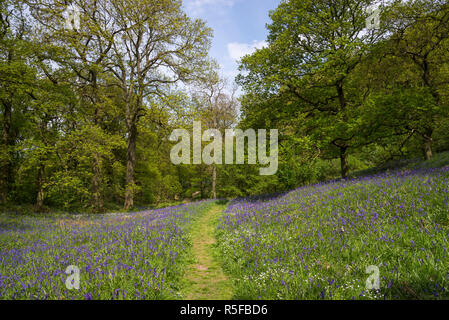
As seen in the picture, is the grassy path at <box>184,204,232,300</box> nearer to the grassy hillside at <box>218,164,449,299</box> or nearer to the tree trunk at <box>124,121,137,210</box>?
the grassy hillside at <box>218,164,449,299</box>

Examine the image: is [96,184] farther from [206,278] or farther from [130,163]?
[206,278]

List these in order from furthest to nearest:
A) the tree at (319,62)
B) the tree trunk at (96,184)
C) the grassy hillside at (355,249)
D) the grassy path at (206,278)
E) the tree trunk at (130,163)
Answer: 1. the tree trunk at (130,163)
2. the tree trunk at (96,184)
3. the tree at (319,62)
4. the grassy path at (206,278)
5. the grassy hillside at (355,249)

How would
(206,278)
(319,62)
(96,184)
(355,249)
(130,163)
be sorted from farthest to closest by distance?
1. (130,163)
2. (96,184)
3. (319,62)
4. (206,278)
5. (355,249)

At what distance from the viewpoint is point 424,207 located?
505 cm

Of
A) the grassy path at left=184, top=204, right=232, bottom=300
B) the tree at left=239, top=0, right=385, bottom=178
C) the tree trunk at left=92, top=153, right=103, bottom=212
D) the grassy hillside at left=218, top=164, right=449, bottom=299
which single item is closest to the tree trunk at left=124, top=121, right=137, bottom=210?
the tree trunk at left=92, top=153, right=103, bottom=212

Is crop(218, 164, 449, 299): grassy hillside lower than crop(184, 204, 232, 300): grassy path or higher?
higher

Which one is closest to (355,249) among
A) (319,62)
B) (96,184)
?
(319,62)

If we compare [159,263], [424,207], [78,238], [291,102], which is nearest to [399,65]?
[291,102]

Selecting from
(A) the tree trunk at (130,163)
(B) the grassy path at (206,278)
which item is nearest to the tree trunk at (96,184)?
(A) the tree trunk at (130,163)

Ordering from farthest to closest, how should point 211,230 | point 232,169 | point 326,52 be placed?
point 232,169, point 326,52, point 211,230

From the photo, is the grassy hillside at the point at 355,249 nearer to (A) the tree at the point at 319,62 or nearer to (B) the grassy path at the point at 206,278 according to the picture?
(B) the grassy path at the point at 206,278

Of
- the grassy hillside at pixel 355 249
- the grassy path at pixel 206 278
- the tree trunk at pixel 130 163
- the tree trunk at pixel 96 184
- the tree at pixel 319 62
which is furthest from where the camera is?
the tree trunk at pixel 130 163
